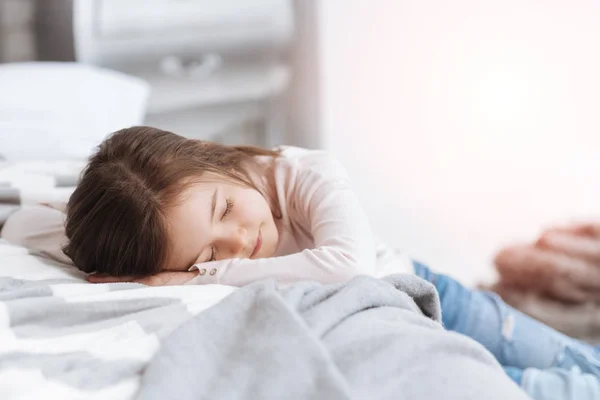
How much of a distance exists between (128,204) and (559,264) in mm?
1067

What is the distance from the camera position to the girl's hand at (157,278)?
2.95 feet

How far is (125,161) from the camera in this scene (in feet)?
3.07

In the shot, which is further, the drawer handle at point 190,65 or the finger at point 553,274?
the drawer handle at point 190,65

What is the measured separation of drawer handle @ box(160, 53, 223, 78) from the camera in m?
2.06

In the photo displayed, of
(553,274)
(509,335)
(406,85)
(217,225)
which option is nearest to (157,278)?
(217,225)

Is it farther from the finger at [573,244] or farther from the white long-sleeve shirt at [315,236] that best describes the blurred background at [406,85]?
the white long-sleeve shirt at [315,236]

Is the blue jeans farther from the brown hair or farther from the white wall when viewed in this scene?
the white wall

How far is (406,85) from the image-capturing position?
6.98 feet

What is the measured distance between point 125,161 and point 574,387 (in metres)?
0.67

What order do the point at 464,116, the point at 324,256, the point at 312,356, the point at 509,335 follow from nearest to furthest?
the point at 312,356 → the point at 324,256 → the point at 509,335 → the point at 464,116

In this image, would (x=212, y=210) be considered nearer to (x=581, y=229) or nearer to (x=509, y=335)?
(x=509, y=335)

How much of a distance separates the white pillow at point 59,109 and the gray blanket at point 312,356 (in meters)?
0.87

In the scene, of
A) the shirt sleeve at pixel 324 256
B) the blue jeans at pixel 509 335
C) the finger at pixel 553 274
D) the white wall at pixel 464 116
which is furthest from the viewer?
the white wall at pixel 464 116

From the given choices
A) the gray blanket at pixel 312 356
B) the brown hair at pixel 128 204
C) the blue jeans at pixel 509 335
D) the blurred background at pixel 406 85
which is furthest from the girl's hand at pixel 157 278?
the blurred background at pixel 406 85
